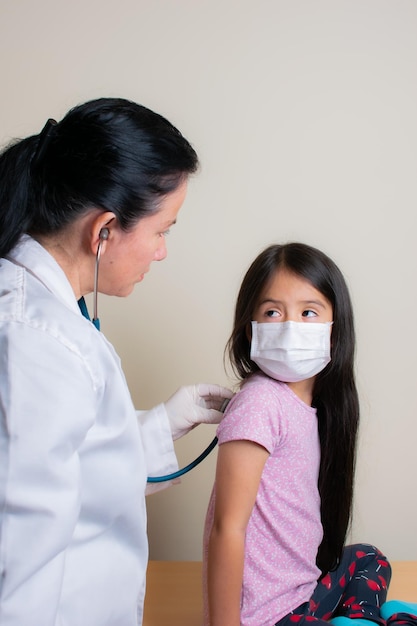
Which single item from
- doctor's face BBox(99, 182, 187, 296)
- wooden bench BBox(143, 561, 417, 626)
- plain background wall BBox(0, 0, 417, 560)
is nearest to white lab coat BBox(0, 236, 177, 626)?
doctor's face BBox(99, 182, 187, 296)

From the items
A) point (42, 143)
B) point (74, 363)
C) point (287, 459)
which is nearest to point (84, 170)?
point (42, 143)

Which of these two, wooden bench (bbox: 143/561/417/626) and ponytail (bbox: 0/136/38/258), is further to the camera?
wooden bench (bbox: 143/561/417/626)

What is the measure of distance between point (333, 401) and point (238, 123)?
3.12 feet

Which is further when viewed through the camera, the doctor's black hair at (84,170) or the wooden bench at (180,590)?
the wooden bench at (180,590)

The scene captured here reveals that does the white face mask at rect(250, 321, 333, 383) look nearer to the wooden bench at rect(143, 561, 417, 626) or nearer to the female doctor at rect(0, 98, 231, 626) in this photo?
the female doctor at rect(0, 98, 231, 626)

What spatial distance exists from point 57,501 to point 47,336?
0.21 metres

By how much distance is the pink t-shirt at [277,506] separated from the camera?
1.41m

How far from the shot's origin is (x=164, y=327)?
211cm

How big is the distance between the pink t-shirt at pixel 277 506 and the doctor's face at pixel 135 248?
0.44 metres

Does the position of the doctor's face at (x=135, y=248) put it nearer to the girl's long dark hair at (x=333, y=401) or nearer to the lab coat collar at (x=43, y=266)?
the lab coat collar at (x=43, y=266)

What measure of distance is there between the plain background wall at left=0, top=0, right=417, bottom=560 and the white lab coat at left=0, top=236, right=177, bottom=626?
108cm

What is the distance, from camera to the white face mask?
1447mm

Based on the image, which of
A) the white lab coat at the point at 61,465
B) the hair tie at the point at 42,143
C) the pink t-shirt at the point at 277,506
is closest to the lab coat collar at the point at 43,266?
the white lab coat at the point at 61,465

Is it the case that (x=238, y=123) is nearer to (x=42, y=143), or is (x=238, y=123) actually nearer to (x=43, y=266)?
(x=42, y=143)
